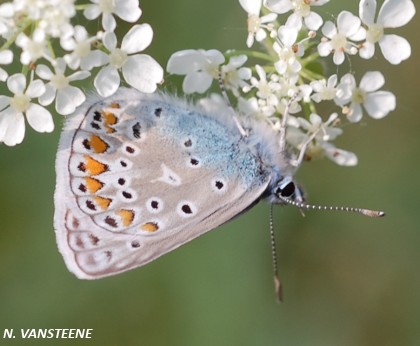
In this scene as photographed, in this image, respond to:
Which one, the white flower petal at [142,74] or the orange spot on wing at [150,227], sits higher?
the white flower petal at [142,74]

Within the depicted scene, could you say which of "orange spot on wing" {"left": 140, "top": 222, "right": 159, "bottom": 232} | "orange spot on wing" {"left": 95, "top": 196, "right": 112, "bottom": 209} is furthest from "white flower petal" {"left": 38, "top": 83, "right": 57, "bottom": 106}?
"orange spot on wing" {"left": 140, "top": 222, "right": 159, "bottom": 232}

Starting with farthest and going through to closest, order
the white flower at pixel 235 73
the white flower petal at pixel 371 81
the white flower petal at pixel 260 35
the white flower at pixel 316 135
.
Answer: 1. the white flower petal at pixel 371 81
2. the white flower at pixel 316 135
3. the white flower at pixel 235 73
4. the white flower petal at pixel 260 35

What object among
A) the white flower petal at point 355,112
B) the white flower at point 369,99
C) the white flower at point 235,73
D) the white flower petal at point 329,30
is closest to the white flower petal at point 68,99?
the white flower at point 235,73

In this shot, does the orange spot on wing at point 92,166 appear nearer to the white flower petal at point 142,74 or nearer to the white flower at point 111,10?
the white flower petal at point 142,74

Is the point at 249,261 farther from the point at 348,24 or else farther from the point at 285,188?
the point at 348,24

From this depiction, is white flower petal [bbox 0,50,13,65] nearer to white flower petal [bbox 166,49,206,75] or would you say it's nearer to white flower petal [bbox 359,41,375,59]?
white flower petal [bbox 166,49,206,75]

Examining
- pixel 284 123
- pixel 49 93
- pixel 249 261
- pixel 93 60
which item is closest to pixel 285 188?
pixel 284 123
